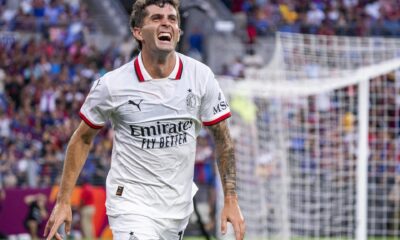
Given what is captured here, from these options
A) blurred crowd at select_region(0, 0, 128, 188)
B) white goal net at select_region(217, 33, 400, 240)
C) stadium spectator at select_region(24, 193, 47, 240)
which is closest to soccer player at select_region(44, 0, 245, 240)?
white goal net at select_region(217, 33, 400, 240)

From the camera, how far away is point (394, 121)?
17859 millimetres

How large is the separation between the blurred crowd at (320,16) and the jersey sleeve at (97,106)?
74.2ft

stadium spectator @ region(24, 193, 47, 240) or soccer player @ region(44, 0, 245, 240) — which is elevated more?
soccer player @ region(44, 0, 245, 240)

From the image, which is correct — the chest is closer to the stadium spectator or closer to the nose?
the nose

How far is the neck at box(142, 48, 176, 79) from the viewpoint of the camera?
7332 millimetres

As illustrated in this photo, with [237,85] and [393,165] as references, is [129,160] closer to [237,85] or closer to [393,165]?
[237,85]

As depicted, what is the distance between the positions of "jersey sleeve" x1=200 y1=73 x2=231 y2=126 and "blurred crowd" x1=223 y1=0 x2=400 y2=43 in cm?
2240

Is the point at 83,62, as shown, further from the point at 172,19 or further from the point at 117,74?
the point at 172,19

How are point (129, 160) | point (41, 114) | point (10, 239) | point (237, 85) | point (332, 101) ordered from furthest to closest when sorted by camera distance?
point (41, 114) < point (10, 239) < point (332, 101) < point (237, 85) < point (129, 160)

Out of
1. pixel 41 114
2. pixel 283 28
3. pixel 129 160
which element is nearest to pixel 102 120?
pixel 129 160

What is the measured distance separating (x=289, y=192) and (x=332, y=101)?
178 centimetres

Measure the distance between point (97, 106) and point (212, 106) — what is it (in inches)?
31.2

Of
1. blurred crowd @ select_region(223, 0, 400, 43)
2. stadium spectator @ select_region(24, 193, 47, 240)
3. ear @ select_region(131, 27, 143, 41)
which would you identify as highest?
blurred crowd @ select_region(223, 0, 400, 43)

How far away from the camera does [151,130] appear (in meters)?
7.30
